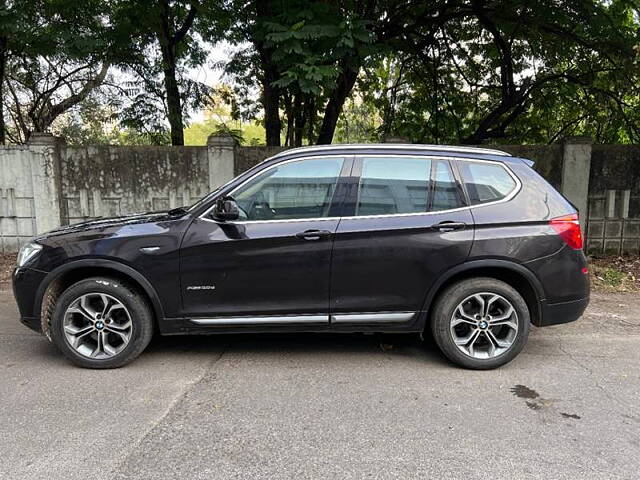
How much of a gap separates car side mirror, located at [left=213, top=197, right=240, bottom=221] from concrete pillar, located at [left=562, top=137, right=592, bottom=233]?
5.88m

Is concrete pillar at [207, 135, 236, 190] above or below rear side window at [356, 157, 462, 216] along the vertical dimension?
above

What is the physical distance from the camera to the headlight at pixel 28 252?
4043 millimetres

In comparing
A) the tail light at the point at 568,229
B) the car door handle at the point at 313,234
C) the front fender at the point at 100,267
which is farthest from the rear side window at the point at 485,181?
the front fender at the point at 100,267

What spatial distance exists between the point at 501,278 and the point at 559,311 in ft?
1.71

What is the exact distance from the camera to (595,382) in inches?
150

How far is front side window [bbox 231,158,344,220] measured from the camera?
13.1 ft

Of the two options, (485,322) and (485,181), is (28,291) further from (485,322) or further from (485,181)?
(485,181)

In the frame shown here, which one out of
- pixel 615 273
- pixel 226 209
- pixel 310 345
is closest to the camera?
pixel 226 209

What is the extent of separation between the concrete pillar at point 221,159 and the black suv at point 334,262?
152 inches

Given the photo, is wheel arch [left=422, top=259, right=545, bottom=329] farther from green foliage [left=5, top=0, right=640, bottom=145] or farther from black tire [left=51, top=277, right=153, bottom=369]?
green foliage [left=5, top=0, right=640, bottom=145]

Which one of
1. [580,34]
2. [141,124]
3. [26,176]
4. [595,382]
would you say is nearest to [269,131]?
[141,124]

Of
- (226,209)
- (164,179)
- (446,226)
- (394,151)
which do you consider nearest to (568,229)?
(446,226)

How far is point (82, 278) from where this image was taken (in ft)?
13.5

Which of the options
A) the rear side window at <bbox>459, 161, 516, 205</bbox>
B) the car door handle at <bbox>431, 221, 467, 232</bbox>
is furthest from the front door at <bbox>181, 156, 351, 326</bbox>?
the rear side window at <bbox>459, 161, 516, 205</bbox>
